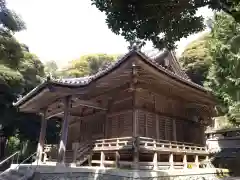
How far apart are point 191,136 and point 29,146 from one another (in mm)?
20897

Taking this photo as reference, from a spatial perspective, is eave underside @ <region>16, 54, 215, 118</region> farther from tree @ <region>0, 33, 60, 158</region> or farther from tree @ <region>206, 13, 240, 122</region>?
tree @ <region>0, 33, 60, 158</region>

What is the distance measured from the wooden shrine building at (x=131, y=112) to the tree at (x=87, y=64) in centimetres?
3558

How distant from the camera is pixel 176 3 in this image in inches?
278

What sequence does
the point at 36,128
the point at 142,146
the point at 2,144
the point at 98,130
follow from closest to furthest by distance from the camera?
the point at 142,146 < the point at 98,130 < the point at 36,128 < the point at 2,144

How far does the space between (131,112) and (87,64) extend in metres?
43.3

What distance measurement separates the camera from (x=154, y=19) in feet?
25.1

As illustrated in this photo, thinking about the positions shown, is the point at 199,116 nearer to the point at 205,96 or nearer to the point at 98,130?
the point at 205,96

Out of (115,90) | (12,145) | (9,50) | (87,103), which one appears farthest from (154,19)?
(12,145)

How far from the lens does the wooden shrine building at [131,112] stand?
38.8 ft

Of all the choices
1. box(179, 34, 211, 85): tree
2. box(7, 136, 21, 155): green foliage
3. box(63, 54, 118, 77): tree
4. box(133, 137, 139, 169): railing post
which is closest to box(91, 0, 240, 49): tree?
box(133, 137, 139, 169): railing post

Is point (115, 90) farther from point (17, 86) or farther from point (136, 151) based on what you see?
point (17, 86)

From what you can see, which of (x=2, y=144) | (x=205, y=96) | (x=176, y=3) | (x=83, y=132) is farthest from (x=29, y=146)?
(x=176, y=3)

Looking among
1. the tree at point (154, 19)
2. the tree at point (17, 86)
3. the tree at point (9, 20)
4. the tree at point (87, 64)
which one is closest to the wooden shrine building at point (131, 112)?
the tree at point (154, 19)

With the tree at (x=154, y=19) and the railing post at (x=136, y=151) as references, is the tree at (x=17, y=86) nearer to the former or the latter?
A: the railing post at (x=136, y=151)
